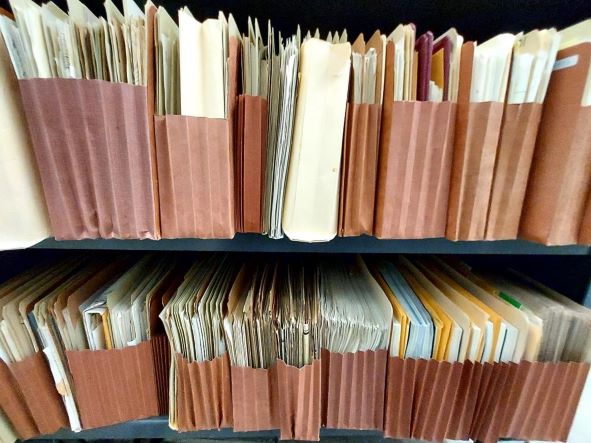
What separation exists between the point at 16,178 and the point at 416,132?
1.93 ft

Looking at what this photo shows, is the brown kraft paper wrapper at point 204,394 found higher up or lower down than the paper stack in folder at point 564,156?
lower down

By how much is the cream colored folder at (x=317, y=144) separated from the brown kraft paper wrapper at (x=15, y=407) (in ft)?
1.89

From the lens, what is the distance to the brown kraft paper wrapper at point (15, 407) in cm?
50

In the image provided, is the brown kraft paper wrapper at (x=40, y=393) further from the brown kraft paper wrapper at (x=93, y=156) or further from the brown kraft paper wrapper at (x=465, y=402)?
the brown kraft paper wrapper at (x=465, y=402)

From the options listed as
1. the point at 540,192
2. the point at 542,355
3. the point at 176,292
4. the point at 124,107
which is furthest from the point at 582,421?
the point at 124,107

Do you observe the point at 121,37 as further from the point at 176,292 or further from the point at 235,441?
the point at 235,441

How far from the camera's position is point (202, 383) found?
52cm

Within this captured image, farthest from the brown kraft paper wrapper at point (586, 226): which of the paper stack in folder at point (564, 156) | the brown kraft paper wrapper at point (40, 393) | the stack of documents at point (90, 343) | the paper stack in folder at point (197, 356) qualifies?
the brown kraft paper wrapper at point (40, 393)

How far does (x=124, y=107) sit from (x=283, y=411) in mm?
570

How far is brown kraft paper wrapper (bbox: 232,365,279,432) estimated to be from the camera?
515mm

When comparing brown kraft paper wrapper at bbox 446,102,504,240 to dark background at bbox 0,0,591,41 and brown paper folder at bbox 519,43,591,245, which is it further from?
dark background at bbox 0,0,591,41

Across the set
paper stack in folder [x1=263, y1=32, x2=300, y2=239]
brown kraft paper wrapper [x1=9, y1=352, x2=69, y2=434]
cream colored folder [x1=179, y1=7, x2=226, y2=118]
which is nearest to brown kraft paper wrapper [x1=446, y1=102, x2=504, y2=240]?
paper stack in folder [x1=263, y1=32, x2=300, y2=239]

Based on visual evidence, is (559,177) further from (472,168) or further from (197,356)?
(197,356)

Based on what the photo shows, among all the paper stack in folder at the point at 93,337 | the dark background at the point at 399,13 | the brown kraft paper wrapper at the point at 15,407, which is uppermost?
the dark background at the point at 399,13
